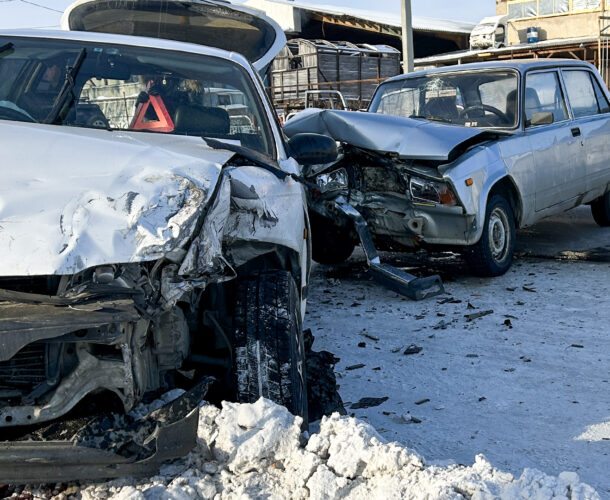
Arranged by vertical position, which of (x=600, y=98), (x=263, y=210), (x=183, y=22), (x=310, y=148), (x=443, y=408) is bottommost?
(x=443, y=408)

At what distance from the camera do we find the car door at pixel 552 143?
21.7ft

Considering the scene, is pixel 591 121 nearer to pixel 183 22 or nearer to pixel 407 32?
pixel 183 22

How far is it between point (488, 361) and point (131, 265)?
2.58m

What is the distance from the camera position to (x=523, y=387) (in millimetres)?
3803

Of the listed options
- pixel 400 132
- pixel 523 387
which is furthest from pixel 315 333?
pixel 400 132

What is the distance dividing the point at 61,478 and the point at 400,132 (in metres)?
4.39

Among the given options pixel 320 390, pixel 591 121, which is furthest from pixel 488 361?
pixel 591 121

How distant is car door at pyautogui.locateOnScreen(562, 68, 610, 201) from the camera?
733cm

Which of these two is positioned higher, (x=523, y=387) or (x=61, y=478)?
(x=61, y=478)

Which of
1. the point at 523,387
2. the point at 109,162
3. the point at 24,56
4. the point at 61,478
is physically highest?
the point at 24,56

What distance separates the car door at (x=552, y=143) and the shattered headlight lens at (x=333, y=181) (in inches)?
68.5

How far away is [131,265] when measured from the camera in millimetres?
2352

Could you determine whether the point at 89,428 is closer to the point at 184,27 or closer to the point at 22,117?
the point at 22,117

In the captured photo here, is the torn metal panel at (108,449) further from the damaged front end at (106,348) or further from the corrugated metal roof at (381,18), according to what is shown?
the corrugated metal roof at (381,18)
